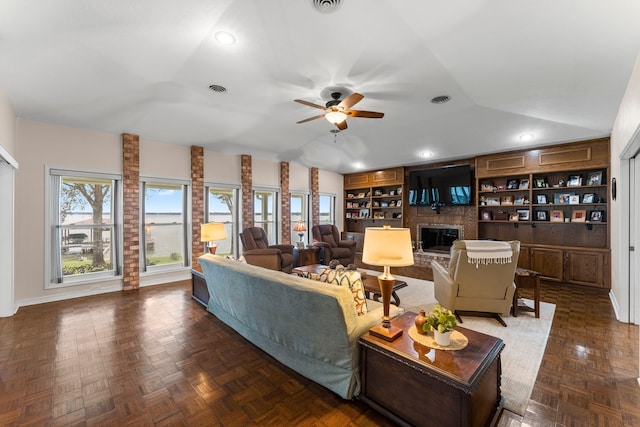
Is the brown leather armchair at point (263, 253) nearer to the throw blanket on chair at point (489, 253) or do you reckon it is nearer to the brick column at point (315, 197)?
the brick column at point (315, 197)

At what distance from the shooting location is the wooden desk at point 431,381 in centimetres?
147

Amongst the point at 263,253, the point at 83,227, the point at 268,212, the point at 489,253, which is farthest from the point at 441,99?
the point at 83,227

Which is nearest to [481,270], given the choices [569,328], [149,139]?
[569,328]

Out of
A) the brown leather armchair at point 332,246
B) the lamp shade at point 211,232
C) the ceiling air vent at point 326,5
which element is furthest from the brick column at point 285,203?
the ceiling air vent at point 326,5

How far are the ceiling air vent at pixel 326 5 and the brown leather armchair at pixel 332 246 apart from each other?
4.85 metres

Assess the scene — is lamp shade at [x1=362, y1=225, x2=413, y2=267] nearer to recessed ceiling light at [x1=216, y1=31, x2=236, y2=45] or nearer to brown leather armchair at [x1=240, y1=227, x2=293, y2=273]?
recessed ceiling light at [x1=216, y1=31, x2=236, y2=45]

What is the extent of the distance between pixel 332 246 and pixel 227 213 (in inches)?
102

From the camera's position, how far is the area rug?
2.08 m

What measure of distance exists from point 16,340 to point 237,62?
3727 mm

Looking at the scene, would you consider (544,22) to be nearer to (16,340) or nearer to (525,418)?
(525,418)

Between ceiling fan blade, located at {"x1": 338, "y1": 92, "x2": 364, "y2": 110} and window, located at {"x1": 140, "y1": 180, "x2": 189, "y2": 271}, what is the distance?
3.94 m

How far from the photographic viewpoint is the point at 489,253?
123 inches

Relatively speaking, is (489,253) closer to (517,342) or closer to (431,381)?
(517,342)

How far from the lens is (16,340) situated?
288 centimetres
